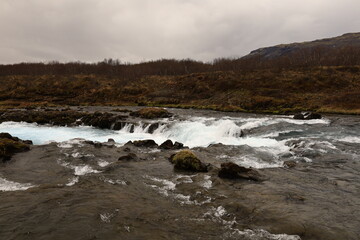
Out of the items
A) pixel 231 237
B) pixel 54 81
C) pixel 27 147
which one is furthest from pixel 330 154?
pixel 54 81

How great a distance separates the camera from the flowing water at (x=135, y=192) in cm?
638

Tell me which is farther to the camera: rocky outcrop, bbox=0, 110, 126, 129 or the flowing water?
rocky outcrop, bbox=0, 110, 126, 129

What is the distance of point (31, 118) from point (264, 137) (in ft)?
98.8

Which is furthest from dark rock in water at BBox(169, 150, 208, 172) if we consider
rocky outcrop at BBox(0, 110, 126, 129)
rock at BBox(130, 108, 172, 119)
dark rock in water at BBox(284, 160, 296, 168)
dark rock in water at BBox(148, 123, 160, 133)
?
rock at BBox(130, 108, 172, 119)

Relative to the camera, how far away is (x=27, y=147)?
1603 cm

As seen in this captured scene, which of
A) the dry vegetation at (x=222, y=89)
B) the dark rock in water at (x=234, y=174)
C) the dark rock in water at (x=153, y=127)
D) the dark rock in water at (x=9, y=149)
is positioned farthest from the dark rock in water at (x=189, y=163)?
the dry vegetation at (x=222, y=89)

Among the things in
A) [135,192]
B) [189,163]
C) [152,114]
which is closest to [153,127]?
[152,114]

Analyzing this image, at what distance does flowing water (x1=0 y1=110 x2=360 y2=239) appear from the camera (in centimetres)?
638

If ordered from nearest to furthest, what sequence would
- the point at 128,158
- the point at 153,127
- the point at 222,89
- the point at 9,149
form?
the point at 128,158, the point at 9,149, the point at 153,127, the point at 222,89

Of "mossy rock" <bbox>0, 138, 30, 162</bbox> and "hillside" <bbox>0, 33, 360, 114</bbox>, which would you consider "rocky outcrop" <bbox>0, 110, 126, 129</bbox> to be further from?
"hillside" <bbox>0, 33, 360, 114</bbox>

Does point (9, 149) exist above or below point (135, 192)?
above

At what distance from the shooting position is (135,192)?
9.10m

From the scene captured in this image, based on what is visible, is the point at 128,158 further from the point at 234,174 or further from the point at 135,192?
the point at 234,174

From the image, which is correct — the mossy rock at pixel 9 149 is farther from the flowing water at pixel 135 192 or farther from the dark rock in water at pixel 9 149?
the flowing water at pixel 135 192
